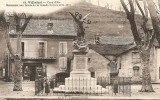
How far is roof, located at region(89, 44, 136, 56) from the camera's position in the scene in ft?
86.2

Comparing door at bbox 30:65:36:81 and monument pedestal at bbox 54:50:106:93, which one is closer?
monument pedestal at bbox 54:50:106:93

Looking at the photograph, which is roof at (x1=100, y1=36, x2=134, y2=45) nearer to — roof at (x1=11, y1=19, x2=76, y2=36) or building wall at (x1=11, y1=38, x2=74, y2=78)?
roof at (x1=11, y1=19, x2=76, y2=36)

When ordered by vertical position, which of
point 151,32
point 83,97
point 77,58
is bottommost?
point 83,97

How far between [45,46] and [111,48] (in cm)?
450

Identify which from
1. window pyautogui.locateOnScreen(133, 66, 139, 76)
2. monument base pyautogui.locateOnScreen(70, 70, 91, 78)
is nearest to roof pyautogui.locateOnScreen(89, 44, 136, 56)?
window pyautogui.locateOnScreen(133, 66, 139, 76)

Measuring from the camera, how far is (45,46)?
27.3 m

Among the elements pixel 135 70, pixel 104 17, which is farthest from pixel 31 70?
pixel 135 70

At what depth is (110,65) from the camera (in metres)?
25.9

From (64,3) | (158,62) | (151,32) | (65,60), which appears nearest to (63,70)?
(65,60)

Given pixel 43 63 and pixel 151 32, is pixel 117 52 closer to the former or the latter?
pixel 43 63

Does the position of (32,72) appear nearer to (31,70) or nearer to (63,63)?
(31,70)

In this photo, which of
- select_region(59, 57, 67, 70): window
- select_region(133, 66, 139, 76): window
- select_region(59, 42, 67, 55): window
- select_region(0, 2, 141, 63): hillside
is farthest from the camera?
select_region(59, 42, 67, 55): window

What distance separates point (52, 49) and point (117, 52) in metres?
4.40

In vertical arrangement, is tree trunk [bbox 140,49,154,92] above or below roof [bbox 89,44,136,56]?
below
